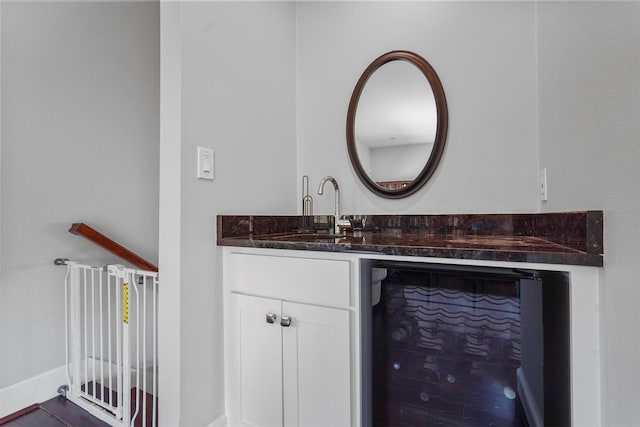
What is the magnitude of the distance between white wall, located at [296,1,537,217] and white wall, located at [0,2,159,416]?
1316 millimetres

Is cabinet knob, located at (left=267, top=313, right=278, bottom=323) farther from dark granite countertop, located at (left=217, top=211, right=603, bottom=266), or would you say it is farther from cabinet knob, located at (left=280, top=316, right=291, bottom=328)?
dark granite countertop, located at (left=217, top=211, right=603, bottom=266)

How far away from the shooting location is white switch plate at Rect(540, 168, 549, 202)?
50.5 inches

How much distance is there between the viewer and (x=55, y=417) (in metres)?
1.62

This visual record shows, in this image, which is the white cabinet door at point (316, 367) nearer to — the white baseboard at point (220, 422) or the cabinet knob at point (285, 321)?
the cabinet knob at point (285, 321)

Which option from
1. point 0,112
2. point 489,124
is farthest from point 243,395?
point 0,112

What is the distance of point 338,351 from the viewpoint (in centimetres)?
110

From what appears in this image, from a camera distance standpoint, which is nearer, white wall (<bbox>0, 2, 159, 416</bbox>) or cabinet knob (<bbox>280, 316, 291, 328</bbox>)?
cabinet knob (<bbox>280, 316, 291, 328</bbox>)

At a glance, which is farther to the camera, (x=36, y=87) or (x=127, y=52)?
(x=127, y=52)

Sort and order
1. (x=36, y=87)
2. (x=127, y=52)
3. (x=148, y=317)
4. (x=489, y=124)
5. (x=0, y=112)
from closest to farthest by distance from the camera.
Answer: (x=489, y=124) → (x=0, y=112) → (x=36, y=87) → (x=127, y=52) → (x=148, y=317)

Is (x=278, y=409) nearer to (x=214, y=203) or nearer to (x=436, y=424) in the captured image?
(x=436, y=424)

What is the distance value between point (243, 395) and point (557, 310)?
1200mm

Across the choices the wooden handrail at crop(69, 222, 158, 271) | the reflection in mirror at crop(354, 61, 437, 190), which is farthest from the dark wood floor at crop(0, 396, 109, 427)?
the reflection in mirror at crop(354, 61, 437, 190)

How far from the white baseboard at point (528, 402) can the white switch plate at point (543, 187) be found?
0.76 meters

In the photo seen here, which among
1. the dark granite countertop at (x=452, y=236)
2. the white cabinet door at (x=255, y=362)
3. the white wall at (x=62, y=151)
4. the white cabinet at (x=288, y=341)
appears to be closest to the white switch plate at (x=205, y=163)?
the dark granite countertop at (x=452, y=236)
